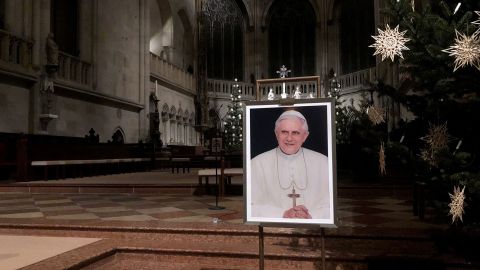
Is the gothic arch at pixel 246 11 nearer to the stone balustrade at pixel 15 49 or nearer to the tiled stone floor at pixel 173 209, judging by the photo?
the stone balustrade at pixel 15 49

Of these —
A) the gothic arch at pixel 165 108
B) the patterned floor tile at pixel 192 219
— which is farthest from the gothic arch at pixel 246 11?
the patterned floor tile at pixel 192 219

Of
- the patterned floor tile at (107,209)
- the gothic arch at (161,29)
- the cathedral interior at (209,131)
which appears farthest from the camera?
the gothic arch at (161,29)

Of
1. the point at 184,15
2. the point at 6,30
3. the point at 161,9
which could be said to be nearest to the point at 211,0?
the point at 184,15

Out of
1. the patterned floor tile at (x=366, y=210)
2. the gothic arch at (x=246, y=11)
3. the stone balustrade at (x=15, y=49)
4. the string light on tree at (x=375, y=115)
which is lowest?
the patterned floor tile at (x=366, y=210)

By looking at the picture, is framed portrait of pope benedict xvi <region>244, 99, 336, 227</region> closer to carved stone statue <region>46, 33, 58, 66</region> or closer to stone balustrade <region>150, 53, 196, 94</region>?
carved stone statue <region>46, 33, 58, 66</region>

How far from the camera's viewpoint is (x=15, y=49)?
10023 mm

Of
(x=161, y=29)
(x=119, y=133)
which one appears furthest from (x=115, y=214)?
(x=161, y=29)

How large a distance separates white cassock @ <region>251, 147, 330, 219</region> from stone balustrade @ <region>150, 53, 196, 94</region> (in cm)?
1562

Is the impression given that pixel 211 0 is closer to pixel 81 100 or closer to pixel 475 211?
pixel 81 100

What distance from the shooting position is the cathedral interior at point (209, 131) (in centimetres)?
226

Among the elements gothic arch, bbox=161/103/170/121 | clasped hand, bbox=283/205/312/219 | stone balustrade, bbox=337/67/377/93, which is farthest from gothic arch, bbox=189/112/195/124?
clasped hand, bbox=283/205/312/219

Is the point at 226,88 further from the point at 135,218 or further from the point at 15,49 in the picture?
the point at 135,218

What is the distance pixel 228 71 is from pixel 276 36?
3584 mm

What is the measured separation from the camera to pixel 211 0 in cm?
2361
